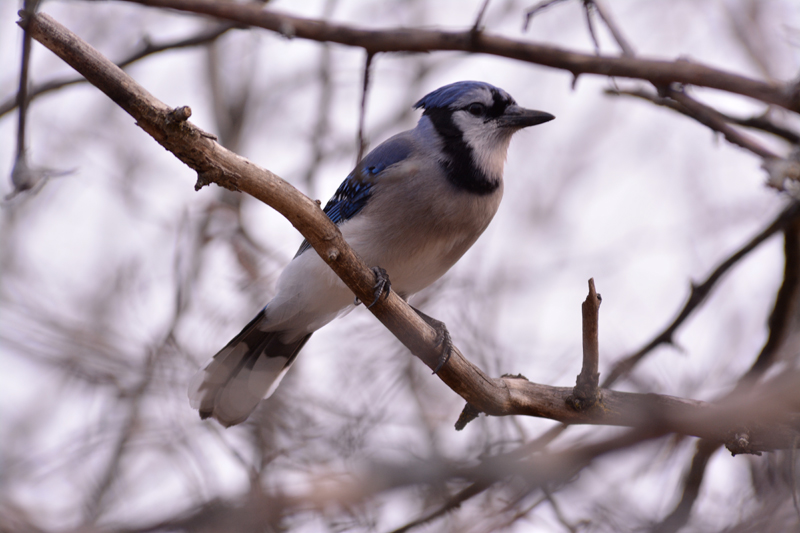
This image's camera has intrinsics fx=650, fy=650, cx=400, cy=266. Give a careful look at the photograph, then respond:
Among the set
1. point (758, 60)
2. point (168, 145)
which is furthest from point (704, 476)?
point (758, 60)

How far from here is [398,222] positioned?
2.68m

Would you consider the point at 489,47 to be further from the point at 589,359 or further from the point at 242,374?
the point at 242,374

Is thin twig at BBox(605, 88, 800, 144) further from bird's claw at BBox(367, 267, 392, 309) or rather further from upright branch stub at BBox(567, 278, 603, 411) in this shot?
bird's claw at BBox(367, 267, 392, 309)

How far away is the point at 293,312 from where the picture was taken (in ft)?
9.73

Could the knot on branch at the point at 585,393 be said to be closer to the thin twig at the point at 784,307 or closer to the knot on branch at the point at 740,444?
the knot on branch at the point at 740,444

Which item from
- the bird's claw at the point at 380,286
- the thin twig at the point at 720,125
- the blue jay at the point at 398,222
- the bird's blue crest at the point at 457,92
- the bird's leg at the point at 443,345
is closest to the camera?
the bird's claw at the point at 380,286

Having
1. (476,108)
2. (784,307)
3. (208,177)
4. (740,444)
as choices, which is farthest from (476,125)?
(740,444)

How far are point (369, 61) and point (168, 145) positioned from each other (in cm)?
107

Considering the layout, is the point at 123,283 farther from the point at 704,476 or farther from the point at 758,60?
the point at 758,60

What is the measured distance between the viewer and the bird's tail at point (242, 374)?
2.87 metres

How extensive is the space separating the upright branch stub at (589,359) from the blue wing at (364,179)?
119 cm

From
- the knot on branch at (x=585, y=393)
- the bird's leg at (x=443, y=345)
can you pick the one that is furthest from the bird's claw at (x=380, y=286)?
the knot on branch at (x=585, y=393)

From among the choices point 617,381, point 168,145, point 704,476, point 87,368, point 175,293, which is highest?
point 175,293

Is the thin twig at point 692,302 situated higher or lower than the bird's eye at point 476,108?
lower
